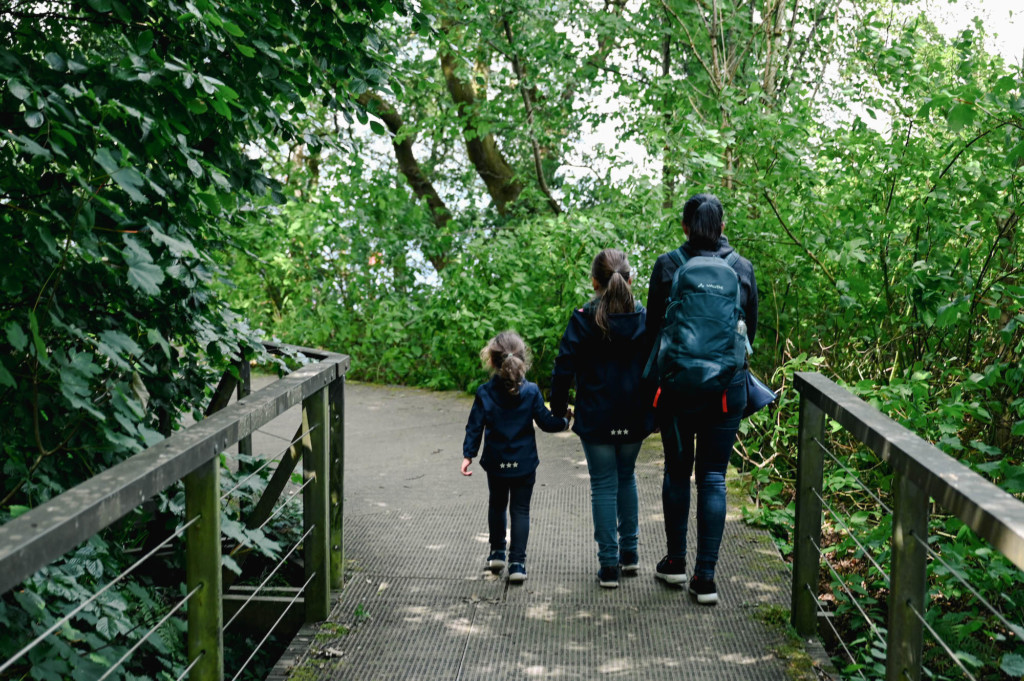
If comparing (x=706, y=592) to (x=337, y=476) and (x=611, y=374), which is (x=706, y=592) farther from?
(x=337, y=476)

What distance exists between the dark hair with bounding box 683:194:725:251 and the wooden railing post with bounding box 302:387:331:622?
1.81m

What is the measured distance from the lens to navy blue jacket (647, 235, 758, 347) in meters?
4.44

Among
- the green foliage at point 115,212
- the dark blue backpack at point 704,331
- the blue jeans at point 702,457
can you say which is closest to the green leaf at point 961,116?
the dark blue backpack at point 704,331

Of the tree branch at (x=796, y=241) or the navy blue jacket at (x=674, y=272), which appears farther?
the tree branch at (x=796, y=241)

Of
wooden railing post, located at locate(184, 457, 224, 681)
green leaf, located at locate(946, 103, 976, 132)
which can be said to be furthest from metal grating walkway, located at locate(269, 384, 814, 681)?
green leaf, located at locate(946, 103, 976, 132)

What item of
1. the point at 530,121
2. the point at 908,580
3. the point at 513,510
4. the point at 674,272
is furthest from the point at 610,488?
the point at 530,121

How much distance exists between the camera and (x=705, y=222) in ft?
14.5

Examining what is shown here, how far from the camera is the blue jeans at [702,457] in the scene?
4.36 m

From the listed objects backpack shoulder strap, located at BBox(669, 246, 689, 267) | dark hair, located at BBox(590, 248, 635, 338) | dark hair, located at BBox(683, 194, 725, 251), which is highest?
dark hair, located at BBox(683, 194, 725, 251)

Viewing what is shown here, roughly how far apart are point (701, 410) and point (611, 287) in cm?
75

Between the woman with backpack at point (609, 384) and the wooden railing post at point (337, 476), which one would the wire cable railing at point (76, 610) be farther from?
the woman with backpack at point (609, 384)

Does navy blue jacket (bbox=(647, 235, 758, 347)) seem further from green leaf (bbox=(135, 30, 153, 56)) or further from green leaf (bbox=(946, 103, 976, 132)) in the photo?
green leaf (bbox=(135, 30, 153, 56))

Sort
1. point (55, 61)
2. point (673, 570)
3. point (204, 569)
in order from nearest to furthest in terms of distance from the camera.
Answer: point (204, 569), point (55, 61), point (673, 570)

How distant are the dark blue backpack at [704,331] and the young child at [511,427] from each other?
943 mm
